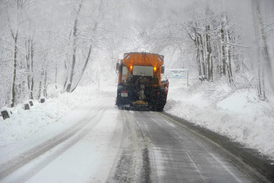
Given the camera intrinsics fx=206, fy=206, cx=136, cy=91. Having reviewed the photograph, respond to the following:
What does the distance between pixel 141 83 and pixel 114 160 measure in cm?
791

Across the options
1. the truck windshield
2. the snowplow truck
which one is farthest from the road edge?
the truck windshield

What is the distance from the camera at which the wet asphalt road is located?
2746mm

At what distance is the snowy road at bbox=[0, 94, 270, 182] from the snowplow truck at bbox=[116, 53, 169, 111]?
19.7ft

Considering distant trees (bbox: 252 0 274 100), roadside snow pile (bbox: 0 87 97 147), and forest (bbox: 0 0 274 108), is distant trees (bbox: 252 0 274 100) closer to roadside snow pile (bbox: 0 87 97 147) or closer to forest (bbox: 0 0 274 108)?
roadside snow pile (bbox: 0 87 97 147)

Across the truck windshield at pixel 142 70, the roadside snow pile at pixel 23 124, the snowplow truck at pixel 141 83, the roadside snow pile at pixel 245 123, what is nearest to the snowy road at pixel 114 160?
the roadside snow pile at pixel 23 124

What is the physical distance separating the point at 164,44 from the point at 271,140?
17.0 meters

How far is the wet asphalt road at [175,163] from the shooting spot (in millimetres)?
2746

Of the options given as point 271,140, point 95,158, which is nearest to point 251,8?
point 95,158

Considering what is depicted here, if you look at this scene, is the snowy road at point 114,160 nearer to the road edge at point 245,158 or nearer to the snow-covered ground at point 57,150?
the snow-covered ground at point 57,150

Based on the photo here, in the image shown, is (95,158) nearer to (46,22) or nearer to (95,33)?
(46,22)

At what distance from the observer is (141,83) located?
11.1 m

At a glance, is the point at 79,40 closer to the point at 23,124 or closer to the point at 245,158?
the point at 23,124

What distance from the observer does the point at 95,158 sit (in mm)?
3391

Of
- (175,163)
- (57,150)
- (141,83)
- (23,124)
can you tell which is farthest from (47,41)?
(175,163)
